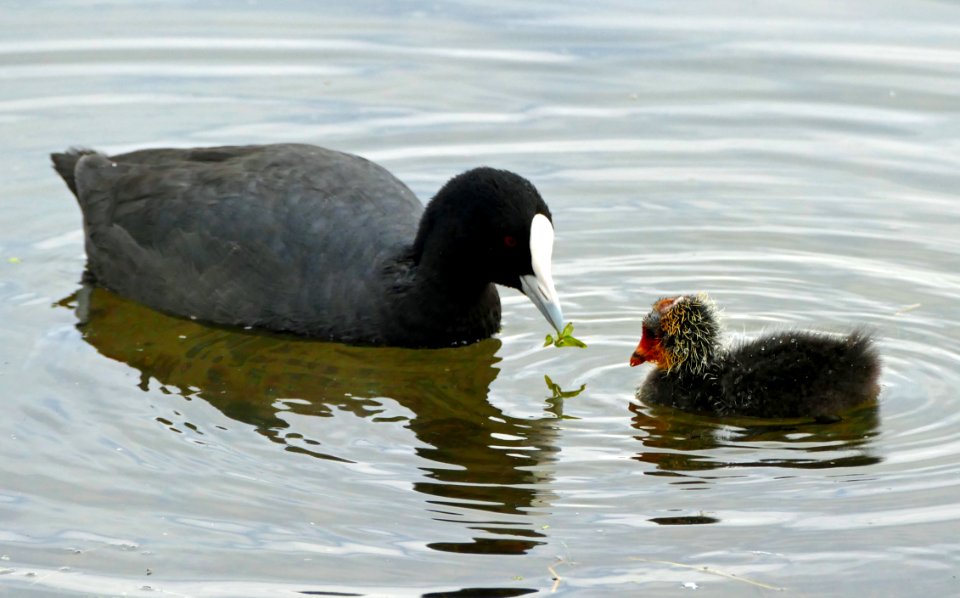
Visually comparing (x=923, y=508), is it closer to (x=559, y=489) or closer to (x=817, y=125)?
(x=559, y=489)

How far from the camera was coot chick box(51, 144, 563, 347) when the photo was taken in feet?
22.4

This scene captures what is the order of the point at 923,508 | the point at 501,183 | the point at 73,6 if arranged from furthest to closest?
the point at 73,6 → the point at 501,183 → the point at 923,508

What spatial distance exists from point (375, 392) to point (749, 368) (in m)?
1.56

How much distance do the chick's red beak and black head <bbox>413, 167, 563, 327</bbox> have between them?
38 cm

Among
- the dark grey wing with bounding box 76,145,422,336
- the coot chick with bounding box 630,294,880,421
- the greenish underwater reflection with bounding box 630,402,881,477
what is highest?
the dark grey wing with bounding box 76,145,422,336

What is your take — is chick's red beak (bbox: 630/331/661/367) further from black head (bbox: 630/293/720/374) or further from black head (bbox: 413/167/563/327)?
black head (bbox: 413/167/563/327)

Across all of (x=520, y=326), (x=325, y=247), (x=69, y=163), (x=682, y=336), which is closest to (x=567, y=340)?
(x=682, y=336)

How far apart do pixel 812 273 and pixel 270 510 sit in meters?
3.32

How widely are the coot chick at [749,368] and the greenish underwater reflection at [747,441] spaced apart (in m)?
0.05

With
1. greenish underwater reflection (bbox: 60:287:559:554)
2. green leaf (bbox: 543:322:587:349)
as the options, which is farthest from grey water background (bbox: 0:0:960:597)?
green leaf (bbox: 543:322:587:349)

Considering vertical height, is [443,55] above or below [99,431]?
above

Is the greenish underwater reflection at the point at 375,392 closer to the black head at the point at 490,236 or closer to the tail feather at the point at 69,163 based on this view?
the black head at the point at 490,236

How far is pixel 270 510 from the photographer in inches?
209

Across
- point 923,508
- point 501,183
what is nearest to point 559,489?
point 923,508
